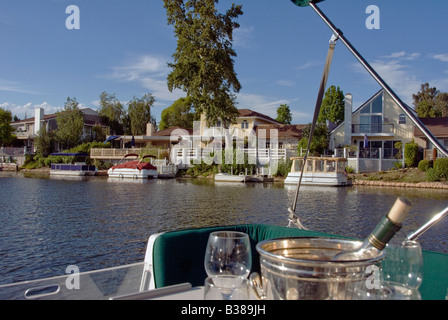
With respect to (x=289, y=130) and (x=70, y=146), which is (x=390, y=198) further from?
(x=70, y=146)

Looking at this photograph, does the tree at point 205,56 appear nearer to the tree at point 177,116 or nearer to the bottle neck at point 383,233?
the tree at point 177,116

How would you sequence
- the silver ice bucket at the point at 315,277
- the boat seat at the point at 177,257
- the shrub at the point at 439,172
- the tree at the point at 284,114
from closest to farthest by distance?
the silver ice bucket at the point at 315,277 < the boat seat at the point at 177,257 < the shrub at the point at 439,172 < the tree at the point at 284,114

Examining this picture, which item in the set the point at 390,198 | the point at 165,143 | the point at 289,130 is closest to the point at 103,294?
the point at 390,198

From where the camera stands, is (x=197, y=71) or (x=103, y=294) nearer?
(x=103, y=294)

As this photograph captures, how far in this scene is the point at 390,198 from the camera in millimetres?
20766

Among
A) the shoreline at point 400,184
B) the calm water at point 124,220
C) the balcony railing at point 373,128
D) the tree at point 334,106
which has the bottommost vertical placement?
the calm water at point 124,220

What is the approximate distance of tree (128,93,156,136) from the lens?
201ft

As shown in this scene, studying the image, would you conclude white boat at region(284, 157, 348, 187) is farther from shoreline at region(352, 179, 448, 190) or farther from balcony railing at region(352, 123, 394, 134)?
balcony railing at region(352, 123, 394, 134)

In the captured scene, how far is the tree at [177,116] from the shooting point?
6731cm

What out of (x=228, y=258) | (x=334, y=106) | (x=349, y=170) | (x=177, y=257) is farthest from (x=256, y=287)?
(x=334, y=106)

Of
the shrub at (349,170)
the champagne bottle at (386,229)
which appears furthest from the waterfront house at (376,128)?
the champagne bottle at (386,229)

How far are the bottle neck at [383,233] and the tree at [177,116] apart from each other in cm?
6560

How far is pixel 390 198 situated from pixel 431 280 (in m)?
19.4

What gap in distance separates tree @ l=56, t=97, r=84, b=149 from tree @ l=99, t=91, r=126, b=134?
25.5 feet
